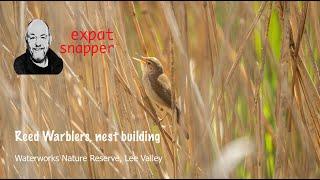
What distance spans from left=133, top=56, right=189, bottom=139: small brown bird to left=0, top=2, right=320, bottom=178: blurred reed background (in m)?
0.01

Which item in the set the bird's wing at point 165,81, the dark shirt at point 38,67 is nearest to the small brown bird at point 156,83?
the bird's wing at point 165,81

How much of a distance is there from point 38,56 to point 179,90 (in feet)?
0.92

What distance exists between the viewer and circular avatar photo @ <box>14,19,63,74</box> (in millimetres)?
1316

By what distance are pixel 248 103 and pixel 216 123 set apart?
0.24 feet

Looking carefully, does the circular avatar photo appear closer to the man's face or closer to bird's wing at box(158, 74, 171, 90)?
the man's face

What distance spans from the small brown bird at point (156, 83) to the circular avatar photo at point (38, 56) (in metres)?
0.16

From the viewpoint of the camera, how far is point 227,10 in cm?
129

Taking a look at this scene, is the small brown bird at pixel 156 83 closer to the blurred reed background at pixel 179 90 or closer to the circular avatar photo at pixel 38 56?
the blurred reed background at pixel 179 90

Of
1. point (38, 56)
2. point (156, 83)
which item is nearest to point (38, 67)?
point (38, 56)

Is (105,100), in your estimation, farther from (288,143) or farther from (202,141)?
(288,143)

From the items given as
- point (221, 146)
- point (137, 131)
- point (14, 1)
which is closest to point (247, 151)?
point (221, 146)

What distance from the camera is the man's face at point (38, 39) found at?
51.8 inches

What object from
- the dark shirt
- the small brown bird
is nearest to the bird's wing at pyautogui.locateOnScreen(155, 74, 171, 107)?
the small brown bird

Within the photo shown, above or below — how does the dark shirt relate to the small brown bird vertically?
above
